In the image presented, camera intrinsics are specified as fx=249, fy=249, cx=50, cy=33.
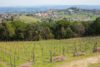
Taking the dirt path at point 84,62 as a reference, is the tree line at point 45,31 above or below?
below

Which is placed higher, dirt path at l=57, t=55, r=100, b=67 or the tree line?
dirt path at l=57, t=55, r=100, b=67

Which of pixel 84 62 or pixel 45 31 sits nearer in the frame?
pixel 84 62

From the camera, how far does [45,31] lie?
7431 cm

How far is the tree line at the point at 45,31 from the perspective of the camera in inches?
2899

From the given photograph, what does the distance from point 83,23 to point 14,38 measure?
22.4 metres

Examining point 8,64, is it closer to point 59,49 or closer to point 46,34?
point 59,49

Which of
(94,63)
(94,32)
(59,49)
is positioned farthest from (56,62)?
(94,32)

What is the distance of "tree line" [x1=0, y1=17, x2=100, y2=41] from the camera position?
73.6m

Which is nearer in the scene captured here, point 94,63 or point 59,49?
point 94,63

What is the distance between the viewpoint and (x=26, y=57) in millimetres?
43219

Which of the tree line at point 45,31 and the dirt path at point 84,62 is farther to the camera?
the tree line at point 45,31

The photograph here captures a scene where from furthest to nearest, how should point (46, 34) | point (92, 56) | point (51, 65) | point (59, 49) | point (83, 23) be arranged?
point (83, 23), point (46, 34), point (59, 49), point (92, 56), point (51, 65)

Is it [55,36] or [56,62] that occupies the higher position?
[56,62]

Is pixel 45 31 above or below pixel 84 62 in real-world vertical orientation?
below
